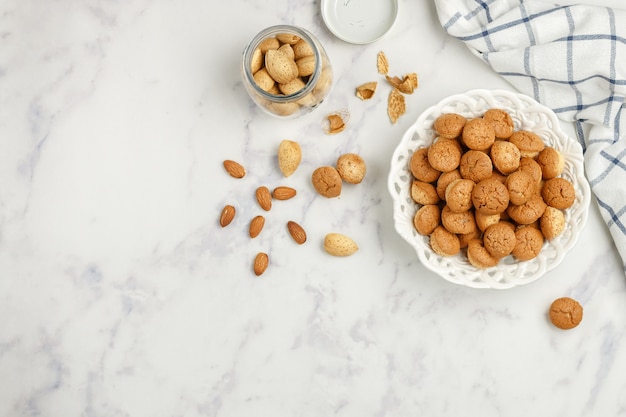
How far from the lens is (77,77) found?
3.96ft

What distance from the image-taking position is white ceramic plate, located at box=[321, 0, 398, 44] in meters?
1.17

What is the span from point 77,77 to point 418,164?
1.92ft

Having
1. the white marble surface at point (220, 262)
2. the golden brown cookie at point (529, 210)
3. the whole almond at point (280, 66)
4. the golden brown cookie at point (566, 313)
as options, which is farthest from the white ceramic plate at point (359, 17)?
the golden brown cookie at point (566, 313)

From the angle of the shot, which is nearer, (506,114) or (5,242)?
(506,114)

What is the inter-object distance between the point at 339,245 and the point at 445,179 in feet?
0.64

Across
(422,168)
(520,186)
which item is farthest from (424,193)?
(520,186)

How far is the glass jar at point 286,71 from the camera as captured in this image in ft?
3.50

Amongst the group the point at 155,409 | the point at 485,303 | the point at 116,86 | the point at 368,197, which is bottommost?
the point at 155,409

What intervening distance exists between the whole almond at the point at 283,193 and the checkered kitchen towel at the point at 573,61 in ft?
1.16

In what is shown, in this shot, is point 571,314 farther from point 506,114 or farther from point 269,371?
point 269,371

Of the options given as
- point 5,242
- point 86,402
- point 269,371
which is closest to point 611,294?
point 269,371

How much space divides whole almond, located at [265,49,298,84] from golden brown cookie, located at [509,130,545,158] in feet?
1.12

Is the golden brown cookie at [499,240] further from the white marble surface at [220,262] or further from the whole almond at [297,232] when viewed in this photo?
the whole almond at [297,232]

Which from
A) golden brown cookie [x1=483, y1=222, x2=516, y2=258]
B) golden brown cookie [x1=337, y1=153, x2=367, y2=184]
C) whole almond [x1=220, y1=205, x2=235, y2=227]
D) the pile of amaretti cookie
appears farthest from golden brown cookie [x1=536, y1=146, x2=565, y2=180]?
whole almond [x1=220, y1=205, x2=235, y2=227]
